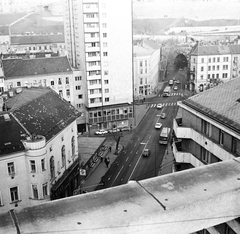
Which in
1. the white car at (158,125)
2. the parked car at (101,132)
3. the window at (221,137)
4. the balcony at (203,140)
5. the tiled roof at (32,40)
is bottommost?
the parked car at (101,132)

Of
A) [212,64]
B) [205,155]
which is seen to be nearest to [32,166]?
[205,155]

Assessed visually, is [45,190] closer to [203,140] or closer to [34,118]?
[34,118]

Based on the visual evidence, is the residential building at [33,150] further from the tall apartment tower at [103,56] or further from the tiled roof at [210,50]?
the tiled roof at [210,50]

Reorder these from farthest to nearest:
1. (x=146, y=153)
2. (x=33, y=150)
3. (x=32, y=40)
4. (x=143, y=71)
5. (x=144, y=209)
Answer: (x=32, y=40), (x=143, y=71), (x=146, y=153), (x=33, y=150), (x=144, y=209)

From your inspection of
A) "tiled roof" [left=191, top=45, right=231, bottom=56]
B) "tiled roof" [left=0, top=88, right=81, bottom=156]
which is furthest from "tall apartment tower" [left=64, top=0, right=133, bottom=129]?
"tiled roof" [left=191, top=45, right=231, bottom=56]

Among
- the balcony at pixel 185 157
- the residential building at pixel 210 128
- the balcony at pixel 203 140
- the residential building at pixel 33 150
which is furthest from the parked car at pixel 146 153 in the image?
the balcony at pixel 185 157

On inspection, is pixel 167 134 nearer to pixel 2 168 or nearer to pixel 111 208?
pixel 2 168
